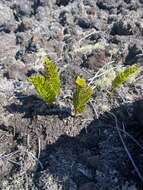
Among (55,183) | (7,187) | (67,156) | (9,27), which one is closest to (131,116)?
(67,156)

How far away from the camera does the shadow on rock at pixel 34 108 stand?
364 centimetres

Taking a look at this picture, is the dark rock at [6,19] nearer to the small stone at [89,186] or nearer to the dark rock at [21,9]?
the dark rock at [21,9]

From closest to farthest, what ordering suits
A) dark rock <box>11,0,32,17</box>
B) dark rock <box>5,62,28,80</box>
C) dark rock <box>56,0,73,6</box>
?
dark rock <box>5,62,28,80</box>, dark rock <box>11,0,32,17</box>, dark rock <box>56,0,73,6</box>

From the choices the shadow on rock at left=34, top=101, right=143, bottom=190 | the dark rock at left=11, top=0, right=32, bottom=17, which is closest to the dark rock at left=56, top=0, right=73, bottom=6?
the dark rock at left=11, top=0, right=32, bottom=17

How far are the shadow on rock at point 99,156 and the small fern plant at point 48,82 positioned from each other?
36cm

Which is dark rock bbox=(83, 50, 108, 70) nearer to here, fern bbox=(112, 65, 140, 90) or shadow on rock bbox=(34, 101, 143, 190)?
fern bbox=(112, 65, 140, 90)

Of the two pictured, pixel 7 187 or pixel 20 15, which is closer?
pixel 7 187

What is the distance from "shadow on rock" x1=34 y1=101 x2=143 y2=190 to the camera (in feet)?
10.4

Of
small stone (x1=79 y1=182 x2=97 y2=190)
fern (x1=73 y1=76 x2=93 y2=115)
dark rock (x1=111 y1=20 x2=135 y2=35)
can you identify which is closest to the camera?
small stone (x1=79 y1=182 x2=97 y2=190)

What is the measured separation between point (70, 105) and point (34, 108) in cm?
31

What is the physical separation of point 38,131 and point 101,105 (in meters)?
0.60

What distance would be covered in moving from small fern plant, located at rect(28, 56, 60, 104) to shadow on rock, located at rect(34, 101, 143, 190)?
14.4 inches

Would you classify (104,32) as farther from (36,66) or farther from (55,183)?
(55,183)

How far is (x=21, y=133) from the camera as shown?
3531 mm
